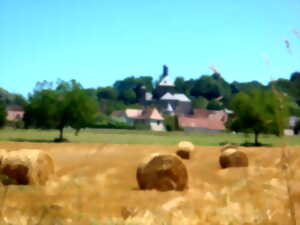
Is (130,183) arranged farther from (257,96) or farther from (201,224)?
(257,96)

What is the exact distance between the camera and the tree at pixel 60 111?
41031 millimetres

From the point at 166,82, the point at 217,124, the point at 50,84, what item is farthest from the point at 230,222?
the point at 166,82

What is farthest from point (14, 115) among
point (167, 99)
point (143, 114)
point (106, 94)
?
point (106, 94)

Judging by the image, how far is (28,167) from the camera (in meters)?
12.9

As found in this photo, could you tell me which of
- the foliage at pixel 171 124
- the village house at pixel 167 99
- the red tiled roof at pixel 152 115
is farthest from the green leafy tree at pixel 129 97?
the foliage at pixel 171 124

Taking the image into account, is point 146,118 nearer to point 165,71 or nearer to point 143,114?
point 143,114

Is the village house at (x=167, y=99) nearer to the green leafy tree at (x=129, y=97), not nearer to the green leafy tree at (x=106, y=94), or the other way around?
the green leafy tree at (x=129, y=97)

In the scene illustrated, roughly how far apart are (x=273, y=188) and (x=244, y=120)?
37.8 meters

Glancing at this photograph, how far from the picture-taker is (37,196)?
252 cm

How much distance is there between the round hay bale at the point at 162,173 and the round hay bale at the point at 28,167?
2.60 meters

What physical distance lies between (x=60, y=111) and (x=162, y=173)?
2995cm

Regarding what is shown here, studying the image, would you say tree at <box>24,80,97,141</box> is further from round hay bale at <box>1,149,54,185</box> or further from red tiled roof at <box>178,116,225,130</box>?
red tiled roof at <box>178,116,225,130</box>

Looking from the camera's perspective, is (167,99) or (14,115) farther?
(167,99)

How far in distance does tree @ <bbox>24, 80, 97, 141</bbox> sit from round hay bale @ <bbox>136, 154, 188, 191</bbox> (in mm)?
28924
